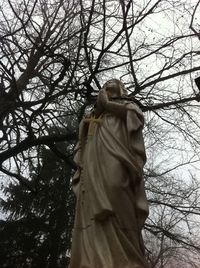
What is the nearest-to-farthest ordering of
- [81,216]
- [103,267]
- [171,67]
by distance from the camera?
[103,267]
[81,216]
[171,67]

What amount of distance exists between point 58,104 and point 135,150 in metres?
6.82

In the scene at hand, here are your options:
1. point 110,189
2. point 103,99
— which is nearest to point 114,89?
point 103,99

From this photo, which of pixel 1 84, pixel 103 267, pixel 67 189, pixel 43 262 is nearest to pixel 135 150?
pixel 103 267

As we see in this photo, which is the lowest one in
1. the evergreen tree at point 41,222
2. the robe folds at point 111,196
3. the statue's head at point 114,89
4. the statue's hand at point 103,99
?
the robe folds at point 111,196

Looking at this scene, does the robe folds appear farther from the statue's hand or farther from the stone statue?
the statue's hand

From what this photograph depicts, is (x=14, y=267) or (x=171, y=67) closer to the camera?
(x=171, y=67)

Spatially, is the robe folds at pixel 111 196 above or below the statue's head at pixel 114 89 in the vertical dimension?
below

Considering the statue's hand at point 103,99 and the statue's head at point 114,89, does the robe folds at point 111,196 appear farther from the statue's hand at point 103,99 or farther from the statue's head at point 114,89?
the statue's head at point 114,89

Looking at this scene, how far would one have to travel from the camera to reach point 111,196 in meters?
4.17

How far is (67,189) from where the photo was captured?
54.3 ft

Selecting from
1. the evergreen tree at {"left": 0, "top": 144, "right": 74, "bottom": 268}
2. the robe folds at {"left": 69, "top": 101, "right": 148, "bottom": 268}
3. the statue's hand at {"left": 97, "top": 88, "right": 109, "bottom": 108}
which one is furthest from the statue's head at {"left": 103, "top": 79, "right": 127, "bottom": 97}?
the evergreen tree at {"left": 0, "top": 144, "right": 74, "bottom": 268}

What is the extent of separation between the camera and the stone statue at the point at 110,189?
390 centimetres

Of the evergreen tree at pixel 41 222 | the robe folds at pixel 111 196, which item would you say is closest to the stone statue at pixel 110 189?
the robe folds at pixel 111 196

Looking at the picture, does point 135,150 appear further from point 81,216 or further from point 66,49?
point 66,49
